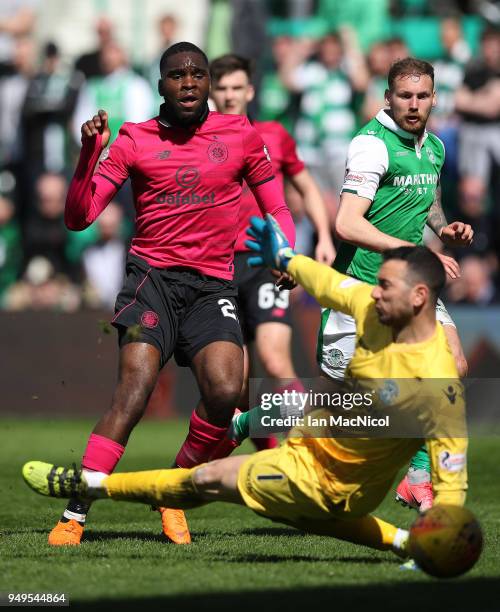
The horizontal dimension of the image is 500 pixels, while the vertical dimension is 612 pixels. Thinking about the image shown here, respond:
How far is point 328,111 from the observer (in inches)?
662

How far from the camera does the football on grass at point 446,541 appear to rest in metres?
5.82

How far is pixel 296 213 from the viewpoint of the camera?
1620cm

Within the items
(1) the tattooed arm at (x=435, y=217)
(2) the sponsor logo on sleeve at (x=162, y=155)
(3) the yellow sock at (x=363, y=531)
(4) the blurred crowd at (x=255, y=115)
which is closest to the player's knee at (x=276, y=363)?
(1) the tattooed arm at (x=435, y=217)

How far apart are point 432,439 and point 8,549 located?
99.0 inches

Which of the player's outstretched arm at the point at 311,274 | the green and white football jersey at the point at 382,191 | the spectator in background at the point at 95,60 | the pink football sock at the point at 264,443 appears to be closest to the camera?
the player's outstretched arm at the point at 311,274

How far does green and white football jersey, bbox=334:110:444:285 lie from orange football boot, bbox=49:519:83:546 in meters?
2.25

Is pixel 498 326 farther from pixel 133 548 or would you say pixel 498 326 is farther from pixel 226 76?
pixel 133 548

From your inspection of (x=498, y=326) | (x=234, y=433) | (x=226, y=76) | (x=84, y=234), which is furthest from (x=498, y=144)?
(x=234, y=433)

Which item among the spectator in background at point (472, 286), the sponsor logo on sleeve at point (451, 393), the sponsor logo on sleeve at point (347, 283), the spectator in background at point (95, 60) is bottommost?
the spectator in background at point (472, 286)

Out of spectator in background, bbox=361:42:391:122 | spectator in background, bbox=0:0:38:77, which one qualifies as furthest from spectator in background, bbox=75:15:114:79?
spectator in background, bbox=361:42:391:122

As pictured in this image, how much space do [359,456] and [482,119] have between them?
1124cm

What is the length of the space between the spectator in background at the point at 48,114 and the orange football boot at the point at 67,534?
1019 cm

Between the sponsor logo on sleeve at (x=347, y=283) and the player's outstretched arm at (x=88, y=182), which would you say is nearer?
the sponsor logo on sleeve at (x=347, y=283)

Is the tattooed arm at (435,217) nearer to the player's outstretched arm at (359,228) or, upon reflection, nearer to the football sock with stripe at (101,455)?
the player's outstretched arm at (359,228)
